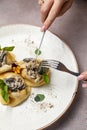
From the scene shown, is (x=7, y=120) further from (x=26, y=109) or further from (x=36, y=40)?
(x=36, y=40)

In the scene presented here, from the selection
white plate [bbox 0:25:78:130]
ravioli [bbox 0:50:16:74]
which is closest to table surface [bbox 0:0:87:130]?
white plate [bbox 0:25:78:130]

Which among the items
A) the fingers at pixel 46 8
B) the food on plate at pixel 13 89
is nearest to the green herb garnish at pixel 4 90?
the food on plate at pixel 13 89

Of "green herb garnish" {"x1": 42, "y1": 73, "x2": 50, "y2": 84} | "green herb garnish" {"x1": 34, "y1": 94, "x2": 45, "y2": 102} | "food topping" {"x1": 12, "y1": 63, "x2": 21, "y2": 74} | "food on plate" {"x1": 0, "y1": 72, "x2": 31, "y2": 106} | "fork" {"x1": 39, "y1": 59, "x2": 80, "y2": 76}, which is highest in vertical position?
"fork" {"x1": 39, "y1": 59, "x2": 80, "y2": 76}

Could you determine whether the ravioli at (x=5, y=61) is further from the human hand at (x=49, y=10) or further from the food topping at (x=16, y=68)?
the human hand at (x=49, y=10)

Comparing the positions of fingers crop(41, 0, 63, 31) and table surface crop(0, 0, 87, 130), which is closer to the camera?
fingers crop(41, 0, 63, 31)

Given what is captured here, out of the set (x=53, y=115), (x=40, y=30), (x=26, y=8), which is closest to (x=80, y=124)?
(x=53, y=115)

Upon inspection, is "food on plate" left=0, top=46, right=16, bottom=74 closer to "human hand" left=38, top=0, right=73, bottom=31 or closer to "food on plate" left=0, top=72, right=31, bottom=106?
"food on plate" left=0, top=72, right=31, bottom=106

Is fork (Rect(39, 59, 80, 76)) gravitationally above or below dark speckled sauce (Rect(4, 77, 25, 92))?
above

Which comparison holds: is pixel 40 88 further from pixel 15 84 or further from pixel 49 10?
pixel 49 10
